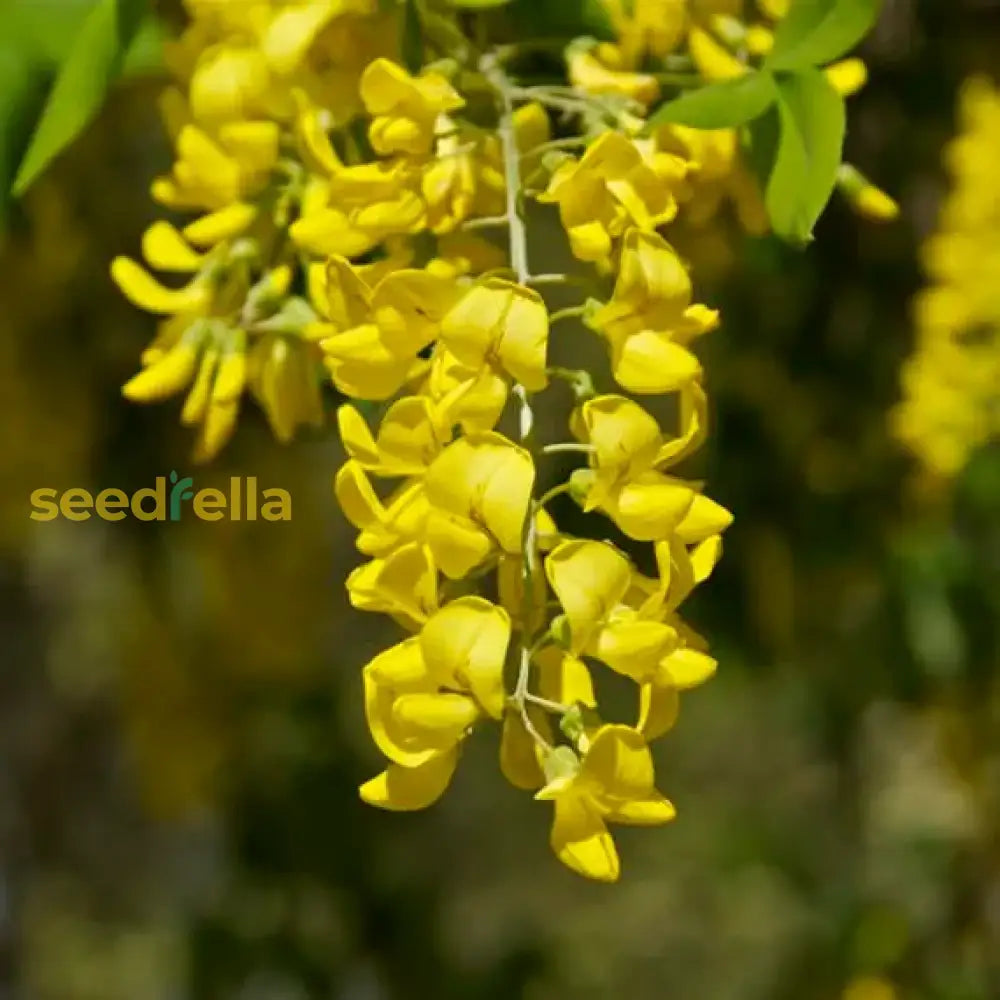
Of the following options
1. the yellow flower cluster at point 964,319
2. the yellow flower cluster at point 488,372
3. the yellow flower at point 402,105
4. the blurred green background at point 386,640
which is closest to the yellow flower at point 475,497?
the yellow flower cluster at point 488,372

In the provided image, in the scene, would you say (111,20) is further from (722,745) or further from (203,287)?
(722,745)

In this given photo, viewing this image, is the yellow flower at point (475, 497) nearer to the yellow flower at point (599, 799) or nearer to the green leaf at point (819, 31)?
the yellow flower at point (599, 799)

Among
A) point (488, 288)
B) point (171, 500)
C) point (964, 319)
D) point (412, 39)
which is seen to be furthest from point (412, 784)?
point (171, 500)

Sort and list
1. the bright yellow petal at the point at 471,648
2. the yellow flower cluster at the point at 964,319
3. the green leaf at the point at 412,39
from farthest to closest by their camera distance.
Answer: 1. the yellow flower cluster at the point at 964,319
2. the green leaf at the point at 412,39
3. the bright yellow petal at the point at 471,648

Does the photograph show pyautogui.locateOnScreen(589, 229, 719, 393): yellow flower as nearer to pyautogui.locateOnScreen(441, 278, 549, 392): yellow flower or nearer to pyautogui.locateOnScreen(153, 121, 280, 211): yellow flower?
pyautogui.locateOnScreen(441, 278, 549, 392): yellow flower

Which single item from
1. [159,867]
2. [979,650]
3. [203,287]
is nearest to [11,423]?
[203,287]
